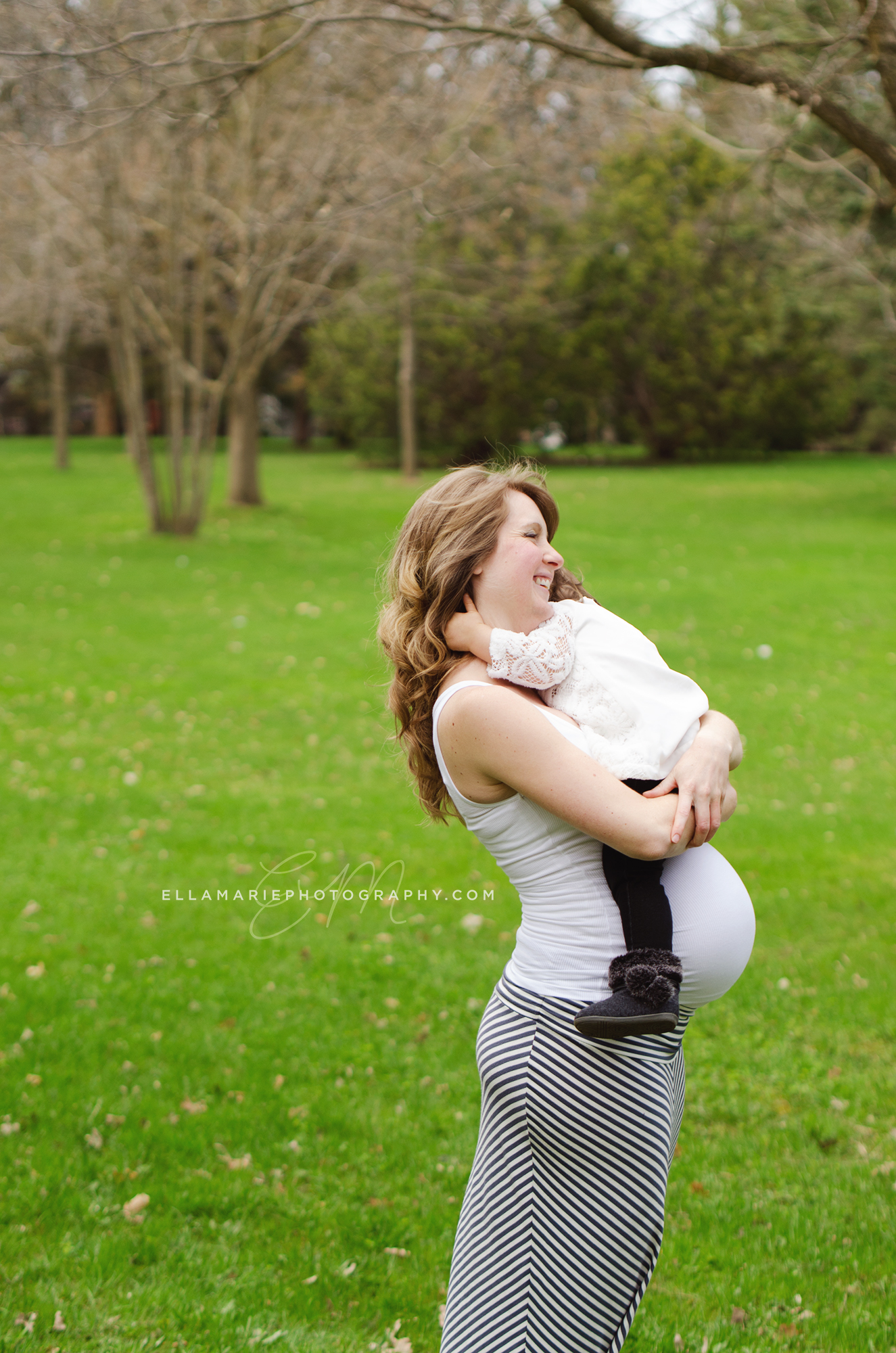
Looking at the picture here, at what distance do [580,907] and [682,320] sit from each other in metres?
33.7

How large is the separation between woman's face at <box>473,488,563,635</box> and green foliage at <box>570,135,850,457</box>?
1272 inches

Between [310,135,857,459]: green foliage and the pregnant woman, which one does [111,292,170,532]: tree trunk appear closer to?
[310,135,857,459]: green foliage

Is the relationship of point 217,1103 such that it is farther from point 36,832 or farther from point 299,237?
point 299,237

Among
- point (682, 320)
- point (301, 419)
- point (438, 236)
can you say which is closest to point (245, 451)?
point (438, 236)

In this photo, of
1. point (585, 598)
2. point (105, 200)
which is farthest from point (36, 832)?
point (105, 200)

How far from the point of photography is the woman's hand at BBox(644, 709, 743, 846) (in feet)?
6.18

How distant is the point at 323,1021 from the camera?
461 centimetres

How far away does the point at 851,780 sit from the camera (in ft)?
25.5

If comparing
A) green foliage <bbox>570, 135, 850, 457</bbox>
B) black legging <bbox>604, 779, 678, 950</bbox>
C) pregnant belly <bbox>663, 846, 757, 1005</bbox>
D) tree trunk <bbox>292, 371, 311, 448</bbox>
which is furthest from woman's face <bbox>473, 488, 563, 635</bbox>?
tree trunk <bbox>292, 371, 311, 448</bbox>

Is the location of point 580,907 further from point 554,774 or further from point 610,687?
point 610,687

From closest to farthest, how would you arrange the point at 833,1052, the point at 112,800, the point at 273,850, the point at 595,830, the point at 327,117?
the point at 595,830 < the point at 833,1052 < the point at 273,850 < the point at 112,800 < the point at 327,117

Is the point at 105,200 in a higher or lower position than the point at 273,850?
higher

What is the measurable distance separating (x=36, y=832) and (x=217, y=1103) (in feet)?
10.1

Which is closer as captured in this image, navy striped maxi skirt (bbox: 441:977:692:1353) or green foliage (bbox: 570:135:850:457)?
navy striped maxi skirt (bbox: 441:977:692:1353)
